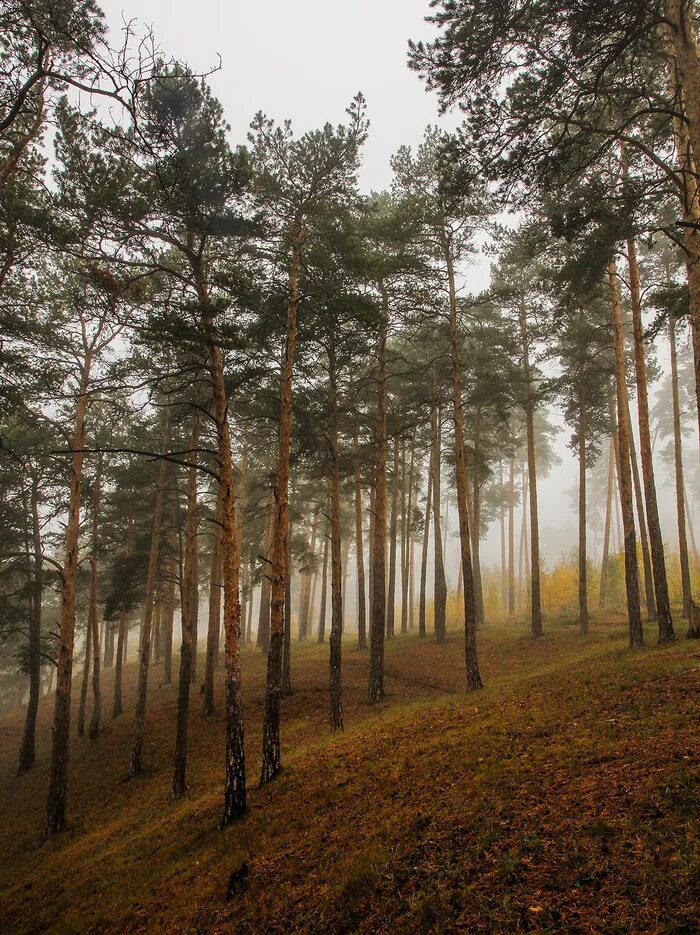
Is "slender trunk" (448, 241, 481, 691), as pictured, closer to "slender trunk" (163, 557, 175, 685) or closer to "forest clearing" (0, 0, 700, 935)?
"forest clearing" (0, 0, 700, 935)

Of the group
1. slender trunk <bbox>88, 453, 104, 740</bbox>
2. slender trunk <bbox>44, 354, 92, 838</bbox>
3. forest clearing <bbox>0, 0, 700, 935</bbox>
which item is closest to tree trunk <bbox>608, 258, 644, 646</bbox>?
forest clearing <bbox>0, 0, 700, 935</bbox>

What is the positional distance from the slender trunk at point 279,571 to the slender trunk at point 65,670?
560 centimetres

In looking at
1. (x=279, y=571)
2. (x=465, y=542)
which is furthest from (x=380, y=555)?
(x=279, y=571)

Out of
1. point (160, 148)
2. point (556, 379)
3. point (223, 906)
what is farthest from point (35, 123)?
point (556, 379)

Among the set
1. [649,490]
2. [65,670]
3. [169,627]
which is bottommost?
[169,627]

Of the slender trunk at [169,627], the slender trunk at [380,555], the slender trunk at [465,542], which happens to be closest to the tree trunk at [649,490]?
the slender trunk at [465,542]

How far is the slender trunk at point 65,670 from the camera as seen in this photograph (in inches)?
488

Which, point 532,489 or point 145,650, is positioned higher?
point 532,489

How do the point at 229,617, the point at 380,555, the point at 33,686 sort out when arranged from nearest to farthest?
the point at 229,617, the point at 380,555, the point at 33,686

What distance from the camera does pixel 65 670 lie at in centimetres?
1331

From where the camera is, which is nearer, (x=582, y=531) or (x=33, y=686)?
(x=33, y=686)

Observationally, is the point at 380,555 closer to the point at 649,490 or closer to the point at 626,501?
the point at 626,501

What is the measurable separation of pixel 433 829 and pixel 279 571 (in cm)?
556

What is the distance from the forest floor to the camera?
4.53 meters
